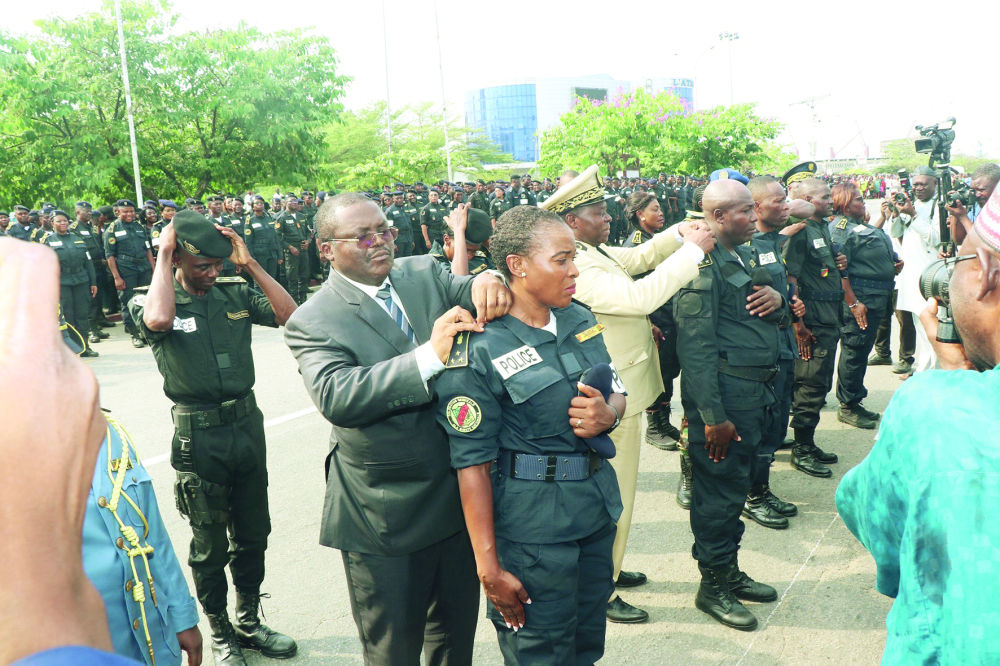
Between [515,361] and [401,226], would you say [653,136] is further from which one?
[515,361]

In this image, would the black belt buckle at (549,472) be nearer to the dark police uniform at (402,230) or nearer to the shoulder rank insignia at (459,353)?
the shoulder rank insignia at (459,353)

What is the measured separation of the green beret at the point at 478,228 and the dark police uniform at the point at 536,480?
277cm

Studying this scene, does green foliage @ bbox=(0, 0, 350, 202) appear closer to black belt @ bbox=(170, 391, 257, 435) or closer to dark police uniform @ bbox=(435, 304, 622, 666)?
black belt @ bbox=(170, 391, 257, 435)

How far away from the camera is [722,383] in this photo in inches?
146

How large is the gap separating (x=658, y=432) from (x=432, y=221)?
38.4ft

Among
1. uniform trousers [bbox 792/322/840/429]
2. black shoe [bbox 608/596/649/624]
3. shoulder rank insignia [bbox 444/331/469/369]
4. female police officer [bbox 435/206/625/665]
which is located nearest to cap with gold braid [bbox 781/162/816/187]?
uniform trousers [bbox 792/322/840/429]

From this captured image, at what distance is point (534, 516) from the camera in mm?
2271

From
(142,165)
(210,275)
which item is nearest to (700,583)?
(210,275)

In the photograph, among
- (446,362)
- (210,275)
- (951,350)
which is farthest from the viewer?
(210,275)

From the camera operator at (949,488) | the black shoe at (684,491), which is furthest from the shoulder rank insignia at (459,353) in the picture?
the black shoe at (684,491)

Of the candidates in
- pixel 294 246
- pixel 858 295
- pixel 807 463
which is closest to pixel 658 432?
pixel 807 463

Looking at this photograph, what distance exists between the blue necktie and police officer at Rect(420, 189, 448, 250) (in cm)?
1421

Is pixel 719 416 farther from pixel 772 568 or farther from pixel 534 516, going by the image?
pixel 534 516

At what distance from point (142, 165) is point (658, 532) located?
867 inches
